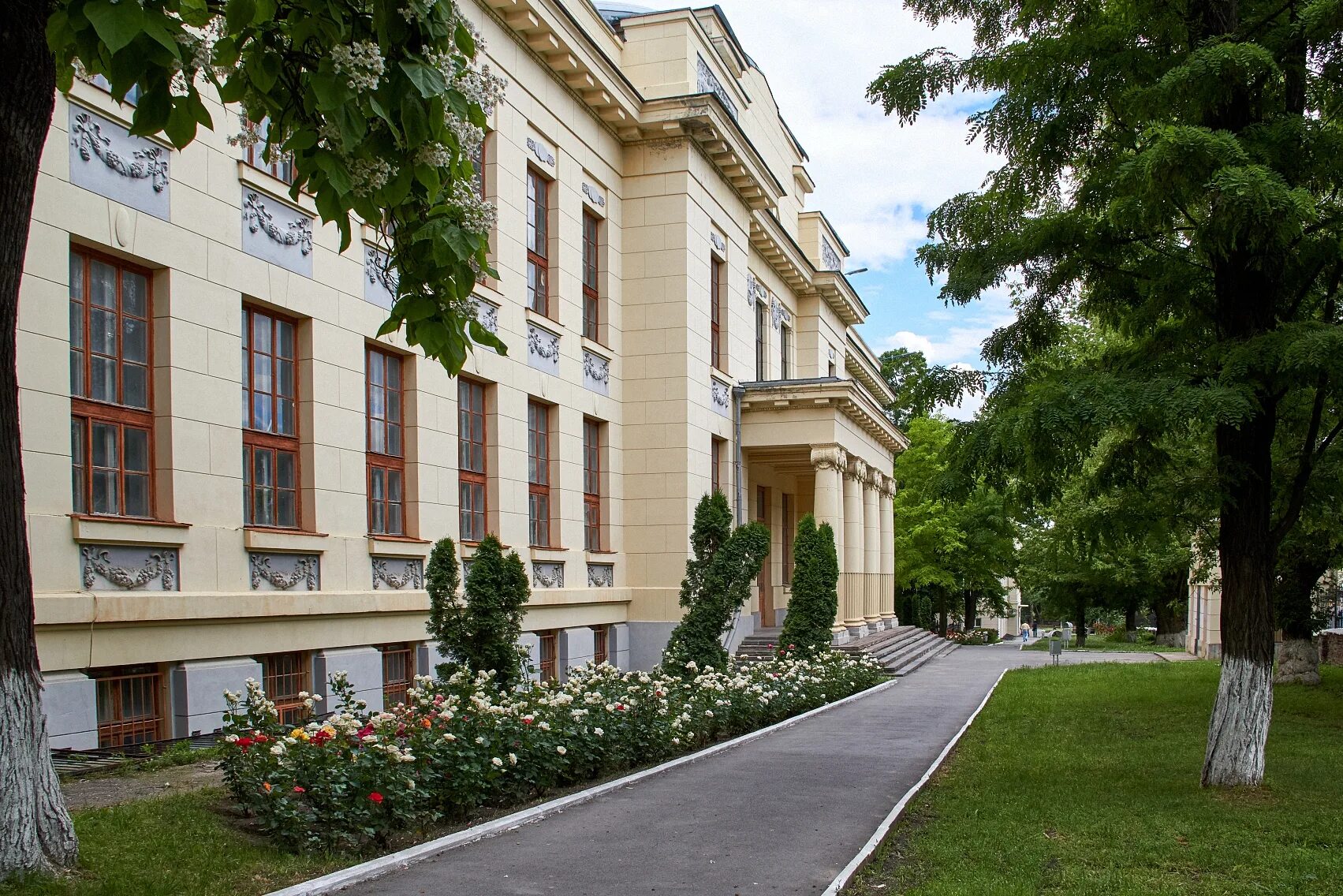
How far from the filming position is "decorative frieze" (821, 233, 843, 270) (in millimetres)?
41938

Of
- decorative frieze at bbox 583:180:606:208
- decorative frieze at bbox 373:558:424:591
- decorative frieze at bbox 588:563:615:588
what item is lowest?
decorative frieze at bbox 588:563:615:588

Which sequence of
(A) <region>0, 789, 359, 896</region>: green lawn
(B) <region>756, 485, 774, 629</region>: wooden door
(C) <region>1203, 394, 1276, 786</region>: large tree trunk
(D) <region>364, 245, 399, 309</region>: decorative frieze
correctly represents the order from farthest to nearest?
(B) <region>756, 485, 774, 629</region>: wooden door → (D) <region>364, 245, 399, 309</region>: decorative frieze → (C) <region>1203, 394, 1276, 786</region>: large tree trunk → (A) <region>0, 789, 359, 896</region>: green lawn

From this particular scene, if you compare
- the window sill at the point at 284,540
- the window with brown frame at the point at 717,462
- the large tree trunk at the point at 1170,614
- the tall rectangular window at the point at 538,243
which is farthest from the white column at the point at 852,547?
the large tree trunk at the point at 1170,614

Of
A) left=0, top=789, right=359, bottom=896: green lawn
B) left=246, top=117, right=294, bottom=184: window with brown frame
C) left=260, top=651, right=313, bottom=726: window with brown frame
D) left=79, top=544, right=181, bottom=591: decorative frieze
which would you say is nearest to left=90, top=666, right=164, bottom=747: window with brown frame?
left=79, top=544, right=181, bottom=591: decorative frieze

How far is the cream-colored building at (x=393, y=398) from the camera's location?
1228 cm

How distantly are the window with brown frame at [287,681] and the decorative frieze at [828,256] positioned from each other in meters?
29.6

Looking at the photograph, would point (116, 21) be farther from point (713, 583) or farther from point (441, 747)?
point (713, 583)

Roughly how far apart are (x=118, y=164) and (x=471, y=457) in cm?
850

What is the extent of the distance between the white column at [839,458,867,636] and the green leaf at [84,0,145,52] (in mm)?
28483

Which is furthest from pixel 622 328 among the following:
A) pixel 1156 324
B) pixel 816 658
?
pixel 1156 324

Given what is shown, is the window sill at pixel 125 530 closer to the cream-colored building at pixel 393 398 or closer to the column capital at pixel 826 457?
the cream-colored building at pixel 393 398

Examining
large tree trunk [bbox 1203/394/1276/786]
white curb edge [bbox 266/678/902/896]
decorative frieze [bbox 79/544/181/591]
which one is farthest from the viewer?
decorative frieze [bbox 79/544/181/591]

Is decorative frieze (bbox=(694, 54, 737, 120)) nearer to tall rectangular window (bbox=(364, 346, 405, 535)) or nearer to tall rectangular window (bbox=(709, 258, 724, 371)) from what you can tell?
tall rectangular window (bbox=(709, 258, 724, 371))

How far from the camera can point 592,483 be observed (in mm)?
25219
